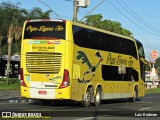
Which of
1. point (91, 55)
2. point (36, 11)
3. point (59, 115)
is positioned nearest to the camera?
point (59, 115)

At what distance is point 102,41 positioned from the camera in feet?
79.8

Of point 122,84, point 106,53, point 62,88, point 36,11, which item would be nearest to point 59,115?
point 62,88

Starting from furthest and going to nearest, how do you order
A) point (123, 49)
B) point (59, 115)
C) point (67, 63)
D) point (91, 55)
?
point (123, 49)
point (91, 55)
point (67, 63)
point (59, 115)

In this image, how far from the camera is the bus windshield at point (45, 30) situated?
2120 centimetres

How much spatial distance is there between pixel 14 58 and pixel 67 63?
189 feet

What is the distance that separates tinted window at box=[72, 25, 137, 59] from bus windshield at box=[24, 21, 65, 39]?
68cm

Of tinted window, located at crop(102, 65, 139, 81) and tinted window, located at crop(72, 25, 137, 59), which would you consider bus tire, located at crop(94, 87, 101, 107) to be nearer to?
tinted window, located at crop(102, 65, 139, 81)

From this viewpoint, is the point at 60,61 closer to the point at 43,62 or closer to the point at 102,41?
the point at 43,62

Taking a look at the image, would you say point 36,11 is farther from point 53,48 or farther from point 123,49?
point 53,48

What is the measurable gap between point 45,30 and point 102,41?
13.3 feet

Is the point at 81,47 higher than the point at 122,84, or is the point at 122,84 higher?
the point at 81,47

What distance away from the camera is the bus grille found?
21062 mm

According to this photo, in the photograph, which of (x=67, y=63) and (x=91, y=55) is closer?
(x=67, y=63)

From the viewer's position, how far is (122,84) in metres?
27.6
